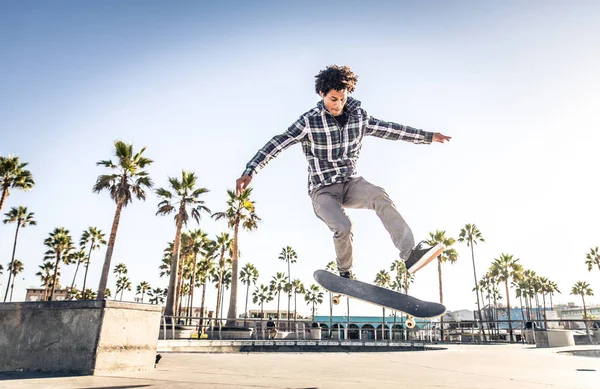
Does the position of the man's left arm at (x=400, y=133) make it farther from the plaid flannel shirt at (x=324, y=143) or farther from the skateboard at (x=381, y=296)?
the skateboard at (x=381, y=296)

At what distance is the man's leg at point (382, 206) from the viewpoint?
387cm

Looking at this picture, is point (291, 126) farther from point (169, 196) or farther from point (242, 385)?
point (169, 196)

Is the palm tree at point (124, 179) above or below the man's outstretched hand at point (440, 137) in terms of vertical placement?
above

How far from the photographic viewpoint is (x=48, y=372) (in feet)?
10.3

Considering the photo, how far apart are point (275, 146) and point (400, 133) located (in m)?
1.55

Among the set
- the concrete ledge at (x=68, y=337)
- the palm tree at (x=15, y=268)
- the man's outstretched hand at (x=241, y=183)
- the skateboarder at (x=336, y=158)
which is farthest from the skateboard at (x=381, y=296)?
the palm tree at (x=15, y=268)

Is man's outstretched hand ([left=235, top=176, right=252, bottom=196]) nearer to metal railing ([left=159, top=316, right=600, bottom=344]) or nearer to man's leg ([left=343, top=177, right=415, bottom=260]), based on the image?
man's leg ([left=343, top=177, right=415, bottom=260])

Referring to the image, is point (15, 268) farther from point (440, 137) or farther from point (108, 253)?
point (440, 137)

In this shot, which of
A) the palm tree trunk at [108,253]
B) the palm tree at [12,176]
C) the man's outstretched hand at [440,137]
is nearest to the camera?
the man's outstretched hand at [440,137]

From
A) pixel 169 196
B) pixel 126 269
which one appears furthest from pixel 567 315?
pixel 169 196

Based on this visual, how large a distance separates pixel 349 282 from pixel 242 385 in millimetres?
1901

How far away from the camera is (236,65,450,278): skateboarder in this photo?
4082 millimetres

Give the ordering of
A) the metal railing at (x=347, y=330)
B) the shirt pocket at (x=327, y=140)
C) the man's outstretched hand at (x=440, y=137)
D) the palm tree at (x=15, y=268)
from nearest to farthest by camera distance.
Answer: the shirt pocket at (x=327, y=140) → the man's outstretched hand at (x=440, y=137) → the metal railing at (x=347, y=330) → the palm tree at (x=15, y=268)

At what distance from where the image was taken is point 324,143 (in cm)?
419
